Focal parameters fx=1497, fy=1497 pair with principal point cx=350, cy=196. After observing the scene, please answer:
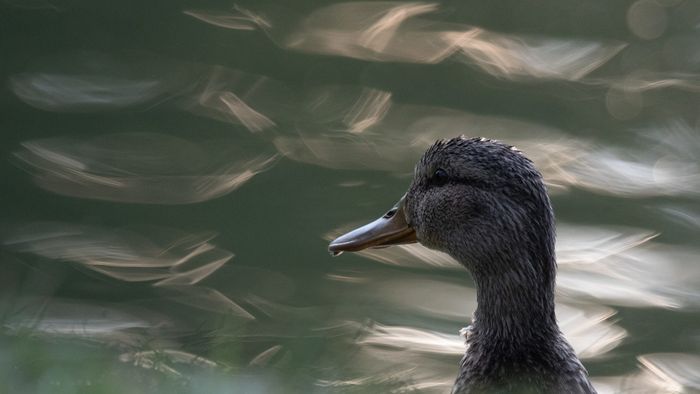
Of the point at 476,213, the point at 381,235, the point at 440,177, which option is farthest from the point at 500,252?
the point at 381,235

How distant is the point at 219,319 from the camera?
8930 millimetres

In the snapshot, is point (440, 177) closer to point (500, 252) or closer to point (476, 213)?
point (476, 213)

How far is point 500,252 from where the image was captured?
6227 millimetres

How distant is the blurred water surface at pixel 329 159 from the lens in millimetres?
9133

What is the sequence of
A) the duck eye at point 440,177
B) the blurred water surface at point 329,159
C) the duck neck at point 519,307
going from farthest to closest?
the blurred water surface at point 329,159 → the duck eye at point 440,177 → the duck neck at point 519,307

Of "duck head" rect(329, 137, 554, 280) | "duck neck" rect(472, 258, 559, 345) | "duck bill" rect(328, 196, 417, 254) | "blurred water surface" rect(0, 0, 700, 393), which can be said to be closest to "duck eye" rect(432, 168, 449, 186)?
"duck head" rect(329, 137, 554, 280)

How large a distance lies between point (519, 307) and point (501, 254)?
0.26 m

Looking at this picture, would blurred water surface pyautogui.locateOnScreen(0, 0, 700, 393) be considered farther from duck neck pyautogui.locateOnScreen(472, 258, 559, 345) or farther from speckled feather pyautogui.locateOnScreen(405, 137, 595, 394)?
duck neck pyautogui.locateOnScreen(472, 258, 559, 345)

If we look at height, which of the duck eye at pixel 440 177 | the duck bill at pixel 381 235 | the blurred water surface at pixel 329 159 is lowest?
the duck bill at pixel 381 235

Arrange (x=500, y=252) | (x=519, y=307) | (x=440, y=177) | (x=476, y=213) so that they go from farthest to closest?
(x=440, y=177) → (x=476, y=213) → (x=500, y=252) → (x=519, y=307)

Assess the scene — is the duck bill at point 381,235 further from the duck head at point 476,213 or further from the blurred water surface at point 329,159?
the blurred water surface at point 329,159

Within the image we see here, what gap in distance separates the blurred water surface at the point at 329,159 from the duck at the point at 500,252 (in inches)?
61.9

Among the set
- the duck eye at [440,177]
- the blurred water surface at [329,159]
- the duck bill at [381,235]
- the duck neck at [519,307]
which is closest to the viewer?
the duck neck at [519,307]

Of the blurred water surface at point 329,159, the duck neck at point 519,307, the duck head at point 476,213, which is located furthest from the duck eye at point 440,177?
the blurred water surface at point 329,159
